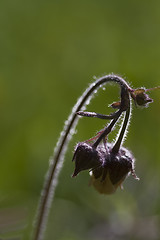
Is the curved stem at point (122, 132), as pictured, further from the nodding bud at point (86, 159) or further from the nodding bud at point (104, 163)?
the nodding bud at point (86, 159)

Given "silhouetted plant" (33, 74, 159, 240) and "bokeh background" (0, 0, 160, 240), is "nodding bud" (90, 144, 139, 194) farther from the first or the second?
"bokeh background" (0, 0, 160, 240)

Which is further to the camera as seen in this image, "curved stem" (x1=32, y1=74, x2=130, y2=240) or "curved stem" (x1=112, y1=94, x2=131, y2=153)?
"curved stem" (x1=32, y1=74, x2=130, y2=240)

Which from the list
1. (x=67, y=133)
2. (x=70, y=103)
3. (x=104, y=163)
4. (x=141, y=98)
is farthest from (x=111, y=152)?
(x=70, y=103)

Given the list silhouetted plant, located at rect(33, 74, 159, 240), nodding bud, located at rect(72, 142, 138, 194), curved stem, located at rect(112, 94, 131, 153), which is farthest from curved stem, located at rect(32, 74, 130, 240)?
nodding bud, located at rect(72, 142, 138, 194)

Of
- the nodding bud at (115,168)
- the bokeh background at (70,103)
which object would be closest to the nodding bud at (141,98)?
the nodding bud at (115,168)

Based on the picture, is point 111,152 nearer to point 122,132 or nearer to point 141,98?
point 122,132

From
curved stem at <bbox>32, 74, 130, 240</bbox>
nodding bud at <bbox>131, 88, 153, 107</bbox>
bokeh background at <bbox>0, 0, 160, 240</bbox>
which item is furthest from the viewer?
bokeh background at <bbox>0, 0, 160, 240</bbox>

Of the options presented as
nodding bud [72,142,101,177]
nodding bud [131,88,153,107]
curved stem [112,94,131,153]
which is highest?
nodding bud [131,88,153,107]

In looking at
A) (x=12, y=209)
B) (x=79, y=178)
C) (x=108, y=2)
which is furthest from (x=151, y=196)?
(x=108, y=2)
